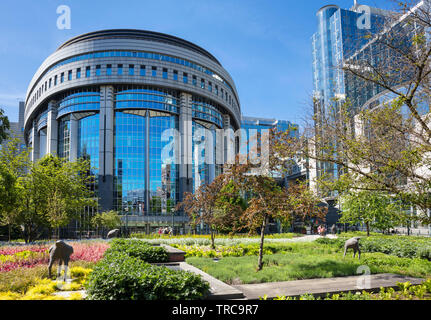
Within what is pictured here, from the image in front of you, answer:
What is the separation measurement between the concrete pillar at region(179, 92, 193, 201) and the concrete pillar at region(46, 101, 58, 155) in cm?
2301

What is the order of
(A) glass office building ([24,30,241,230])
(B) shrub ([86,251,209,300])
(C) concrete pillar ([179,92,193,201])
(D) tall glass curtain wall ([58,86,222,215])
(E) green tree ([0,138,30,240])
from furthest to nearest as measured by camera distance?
1. (C) concrete pillar ([179,92,193,201])
2. (D) tall glass curtain wall ([58,86,222,215])
3. (A) glass office building ([24,30,241,230])
4. (E) green tree ([0,138,30,240])
5. (B) shrub ([86,251,209,300])

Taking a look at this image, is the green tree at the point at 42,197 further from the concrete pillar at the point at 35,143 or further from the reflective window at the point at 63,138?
the concrete pillar at the point at 35,143

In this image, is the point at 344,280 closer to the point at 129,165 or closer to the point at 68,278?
the point at 68,278

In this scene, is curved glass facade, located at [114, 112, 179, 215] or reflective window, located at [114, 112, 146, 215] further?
curved glass facade, located at [114, 112, 179, 215]

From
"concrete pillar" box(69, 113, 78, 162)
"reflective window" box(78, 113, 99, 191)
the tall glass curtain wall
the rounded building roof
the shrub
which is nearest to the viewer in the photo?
the shrub

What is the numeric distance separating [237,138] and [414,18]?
68.0 metres

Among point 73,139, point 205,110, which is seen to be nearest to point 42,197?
point 73,139

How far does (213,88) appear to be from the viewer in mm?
62500

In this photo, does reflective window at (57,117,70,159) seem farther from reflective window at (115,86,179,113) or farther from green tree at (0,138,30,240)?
green tree at (0,138,30,240)

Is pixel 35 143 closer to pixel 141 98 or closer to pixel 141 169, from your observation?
pixel 141 169

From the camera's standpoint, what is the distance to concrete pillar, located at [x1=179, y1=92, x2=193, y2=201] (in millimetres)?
57562

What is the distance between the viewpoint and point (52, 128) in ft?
193

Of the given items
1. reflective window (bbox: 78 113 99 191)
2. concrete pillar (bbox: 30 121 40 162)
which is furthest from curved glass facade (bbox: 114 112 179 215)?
concrete pillar (bbox: 30 121 40 162)
